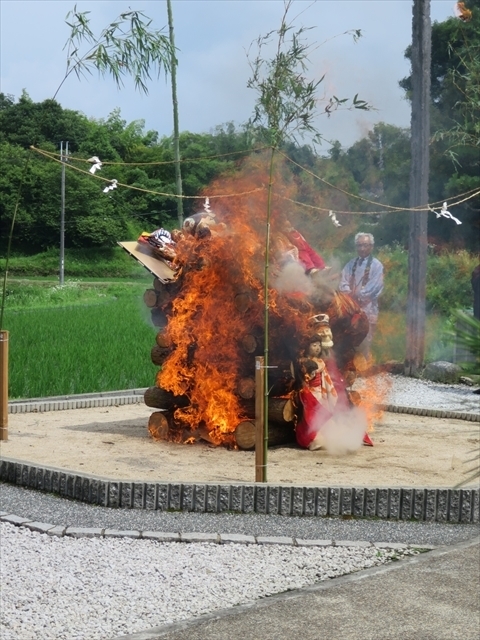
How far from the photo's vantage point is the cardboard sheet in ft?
32.0

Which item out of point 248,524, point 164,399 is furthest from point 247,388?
point 248,524

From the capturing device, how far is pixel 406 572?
19.1 feet

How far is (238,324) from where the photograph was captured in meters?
9.30

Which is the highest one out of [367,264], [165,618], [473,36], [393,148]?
[473,36]

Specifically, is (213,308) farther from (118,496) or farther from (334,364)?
(118,496)

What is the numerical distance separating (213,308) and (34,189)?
17.2m

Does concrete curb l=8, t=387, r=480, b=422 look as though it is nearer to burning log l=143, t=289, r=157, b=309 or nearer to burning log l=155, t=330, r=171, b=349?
burning log l=143, t=289, r=157, b=309

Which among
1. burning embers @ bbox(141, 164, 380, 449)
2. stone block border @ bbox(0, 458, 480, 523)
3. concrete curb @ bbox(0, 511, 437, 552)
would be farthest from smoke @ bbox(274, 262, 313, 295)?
concrete curb @ bbox(0, 511, 437, 552)

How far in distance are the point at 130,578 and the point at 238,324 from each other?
3930mm

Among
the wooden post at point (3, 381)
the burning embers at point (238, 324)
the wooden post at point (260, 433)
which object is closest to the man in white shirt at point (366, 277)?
the burning embers at point (238, 324)

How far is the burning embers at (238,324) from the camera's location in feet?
30.3

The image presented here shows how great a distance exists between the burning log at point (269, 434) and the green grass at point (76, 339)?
1.76 m

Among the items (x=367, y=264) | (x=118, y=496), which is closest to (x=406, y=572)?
(x=118, y=496)

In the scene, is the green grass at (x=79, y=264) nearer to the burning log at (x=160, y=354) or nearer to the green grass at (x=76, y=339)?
the green grass at (x=76, y=339)
